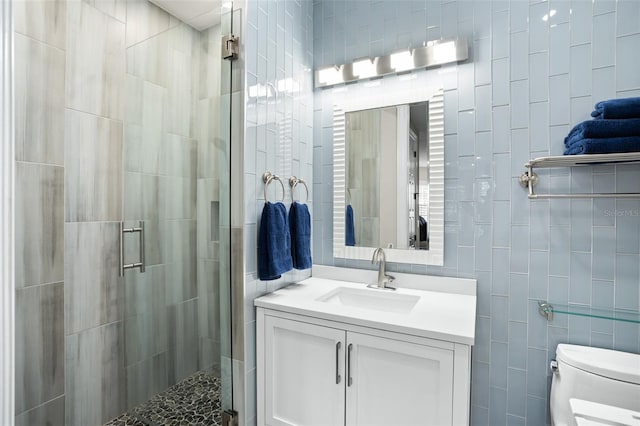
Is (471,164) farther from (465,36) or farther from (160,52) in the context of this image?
(160,52)

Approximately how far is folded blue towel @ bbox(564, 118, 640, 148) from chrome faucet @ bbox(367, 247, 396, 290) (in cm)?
98

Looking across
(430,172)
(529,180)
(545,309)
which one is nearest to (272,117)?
(430,172)

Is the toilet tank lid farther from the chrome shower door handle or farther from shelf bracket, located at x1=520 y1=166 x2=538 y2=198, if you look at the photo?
the chrome shower door handle

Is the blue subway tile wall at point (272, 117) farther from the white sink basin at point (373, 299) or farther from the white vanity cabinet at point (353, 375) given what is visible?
the white sink basin at point (373, 299)

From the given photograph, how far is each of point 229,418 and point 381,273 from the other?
98 cm

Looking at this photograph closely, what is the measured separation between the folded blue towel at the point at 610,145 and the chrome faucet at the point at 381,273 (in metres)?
0.96

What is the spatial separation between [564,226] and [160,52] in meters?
1.87

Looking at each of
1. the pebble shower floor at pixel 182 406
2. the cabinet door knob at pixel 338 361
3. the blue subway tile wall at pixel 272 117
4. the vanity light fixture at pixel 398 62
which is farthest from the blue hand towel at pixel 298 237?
the vanity light fixture at pixel 398 62

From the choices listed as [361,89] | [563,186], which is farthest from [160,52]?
[563,186]

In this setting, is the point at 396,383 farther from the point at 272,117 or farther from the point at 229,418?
the point at 272,117

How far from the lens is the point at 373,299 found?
67.8 inches

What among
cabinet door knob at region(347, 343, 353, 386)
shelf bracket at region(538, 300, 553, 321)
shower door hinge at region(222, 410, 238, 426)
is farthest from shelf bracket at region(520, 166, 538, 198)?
shower door hinge at region(222, 410, 238, 426)

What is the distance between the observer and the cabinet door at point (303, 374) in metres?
1.37

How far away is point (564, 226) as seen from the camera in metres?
1.46
